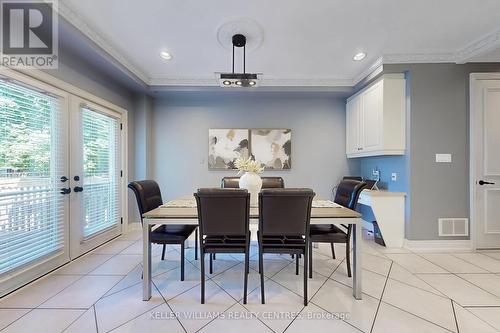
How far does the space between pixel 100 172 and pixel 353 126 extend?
4147 millimetres

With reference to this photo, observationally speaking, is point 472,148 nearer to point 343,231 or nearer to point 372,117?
point 372,117

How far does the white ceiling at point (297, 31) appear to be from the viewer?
6.68 feet

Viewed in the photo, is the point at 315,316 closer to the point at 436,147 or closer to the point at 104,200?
the point at 436,147

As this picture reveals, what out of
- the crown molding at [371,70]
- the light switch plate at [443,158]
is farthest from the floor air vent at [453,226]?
the crown molding at [371,70]

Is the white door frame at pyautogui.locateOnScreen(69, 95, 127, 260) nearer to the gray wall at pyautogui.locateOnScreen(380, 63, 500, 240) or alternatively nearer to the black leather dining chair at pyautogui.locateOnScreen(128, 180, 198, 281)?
the black leather dining chair at pyautogui.locateOnScreen(128, 180, 198, 281)

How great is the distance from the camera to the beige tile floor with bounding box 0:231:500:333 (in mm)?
1609

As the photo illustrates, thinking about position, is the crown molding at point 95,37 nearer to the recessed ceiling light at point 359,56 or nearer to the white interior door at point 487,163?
the recessed ceiling light at point 359,56

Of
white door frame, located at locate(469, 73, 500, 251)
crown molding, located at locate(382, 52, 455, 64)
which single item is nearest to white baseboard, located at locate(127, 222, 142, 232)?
crown molding, located at locate(382, 52, 455, 64)

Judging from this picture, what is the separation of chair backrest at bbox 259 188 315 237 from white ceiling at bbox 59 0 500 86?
171 centimetres

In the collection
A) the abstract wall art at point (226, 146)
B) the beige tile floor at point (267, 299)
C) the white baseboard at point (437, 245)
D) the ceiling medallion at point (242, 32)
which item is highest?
the ceiling medallion at point (242, 32)

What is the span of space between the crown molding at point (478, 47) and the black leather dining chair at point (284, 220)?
2893 mm

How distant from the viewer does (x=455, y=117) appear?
2.99 m

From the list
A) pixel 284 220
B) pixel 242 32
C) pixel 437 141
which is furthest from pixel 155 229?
pixel 437 141

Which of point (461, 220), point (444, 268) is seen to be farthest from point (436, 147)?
point (444, 268)
